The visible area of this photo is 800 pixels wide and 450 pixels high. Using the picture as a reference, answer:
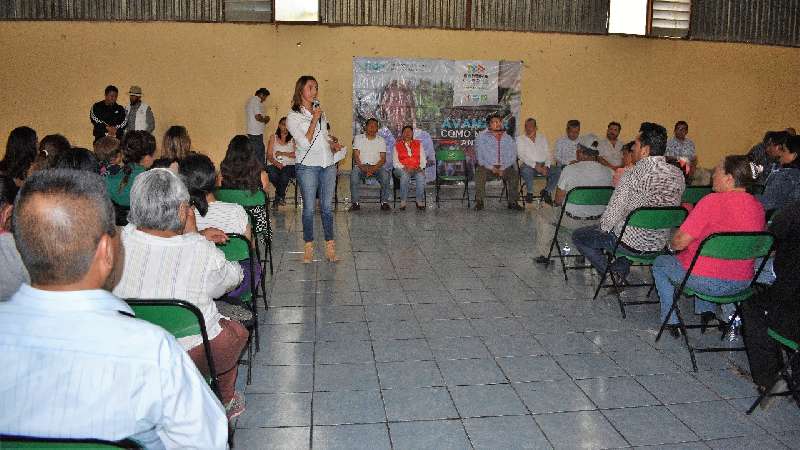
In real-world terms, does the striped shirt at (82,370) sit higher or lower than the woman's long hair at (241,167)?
lower

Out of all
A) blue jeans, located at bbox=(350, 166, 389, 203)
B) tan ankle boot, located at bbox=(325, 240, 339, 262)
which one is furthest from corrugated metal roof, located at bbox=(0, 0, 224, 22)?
tan ankle boot, located at bbox=(325, 240, 339, 262)

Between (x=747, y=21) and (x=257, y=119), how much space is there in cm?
886

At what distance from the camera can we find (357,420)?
296 centimetres

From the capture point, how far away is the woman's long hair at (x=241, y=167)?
14.9ft

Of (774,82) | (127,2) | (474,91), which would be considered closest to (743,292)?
(474,91)

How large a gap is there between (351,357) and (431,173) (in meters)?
6.50

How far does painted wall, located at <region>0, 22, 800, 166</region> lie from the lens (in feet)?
33.0

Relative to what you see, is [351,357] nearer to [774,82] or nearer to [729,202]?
[729,202]

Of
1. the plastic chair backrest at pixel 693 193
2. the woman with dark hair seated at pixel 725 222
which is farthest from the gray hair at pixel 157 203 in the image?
the plastic chair backrest at pixel 693 193

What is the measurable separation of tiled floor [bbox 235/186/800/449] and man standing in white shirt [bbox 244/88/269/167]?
16.4 ft

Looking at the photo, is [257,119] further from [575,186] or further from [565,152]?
[575,186]

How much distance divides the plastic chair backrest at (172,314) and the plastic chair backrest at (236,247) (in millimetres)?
987

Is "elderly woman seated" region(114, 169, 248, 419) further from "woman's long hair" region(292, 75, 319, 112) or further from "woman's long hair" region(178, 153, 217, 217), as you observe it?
"woman's long hair" region(292, 75, 319, 112)

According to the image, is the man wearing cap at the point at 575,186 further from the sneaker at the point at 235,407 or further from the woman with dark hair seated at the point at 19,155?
the woman with dark hair seated at the point at 19,155
